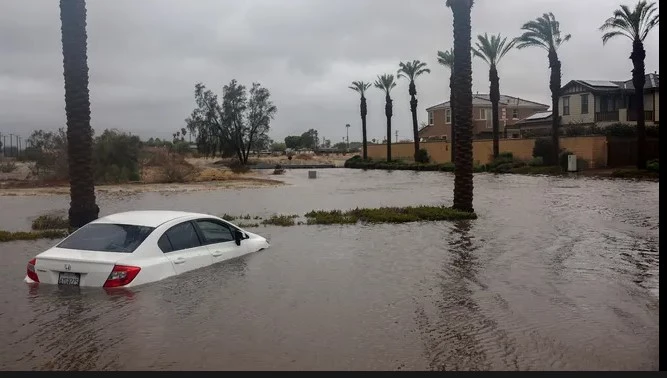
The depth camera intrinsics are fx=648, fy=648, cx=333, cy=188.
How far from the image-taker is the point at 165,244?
32.2ft

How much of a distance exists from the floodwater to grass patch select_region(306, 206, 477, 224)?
8.56 ft

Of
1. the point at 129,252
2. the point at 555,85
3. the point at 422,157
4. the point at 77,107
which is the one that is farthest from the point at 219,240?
the point at 422,157

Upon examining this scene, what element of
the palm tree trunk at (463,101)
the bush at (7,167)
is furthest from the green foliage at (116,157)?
the palm tree trunk at (463,101)

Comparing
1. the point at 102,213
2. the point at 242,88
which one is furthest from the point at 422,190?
the point at 242,88

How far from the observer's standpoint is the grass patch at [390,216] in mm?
18891

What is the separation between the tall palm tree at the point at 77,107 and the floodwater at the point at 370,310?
1.80 m

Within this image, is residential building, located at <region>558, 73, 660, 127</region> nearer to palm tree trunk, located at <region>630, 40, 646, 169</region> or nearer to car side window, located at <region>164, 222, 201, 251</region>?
palm tree trunk, located at <region>630, 40, 646, 169</region>

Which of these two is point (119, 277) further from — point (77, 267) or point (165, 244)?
point (165, 244)

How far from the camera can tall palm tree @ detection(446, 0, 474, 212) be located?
2025 centimetres

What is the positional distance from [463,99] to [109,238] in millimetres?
13621

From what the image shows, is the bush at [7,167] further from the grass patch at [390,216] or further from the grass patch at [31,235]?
the grass patch at [390,216]

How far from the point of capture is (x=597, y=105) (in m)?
59.2

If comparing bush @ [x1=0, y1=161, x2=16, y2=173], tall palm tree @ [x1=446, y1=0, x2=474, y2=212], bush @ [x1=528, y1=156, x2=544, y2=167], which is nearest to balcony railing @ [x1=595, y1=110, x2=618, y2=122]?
bush @ [x1=528, y1=156, x2=544, y2=167]
